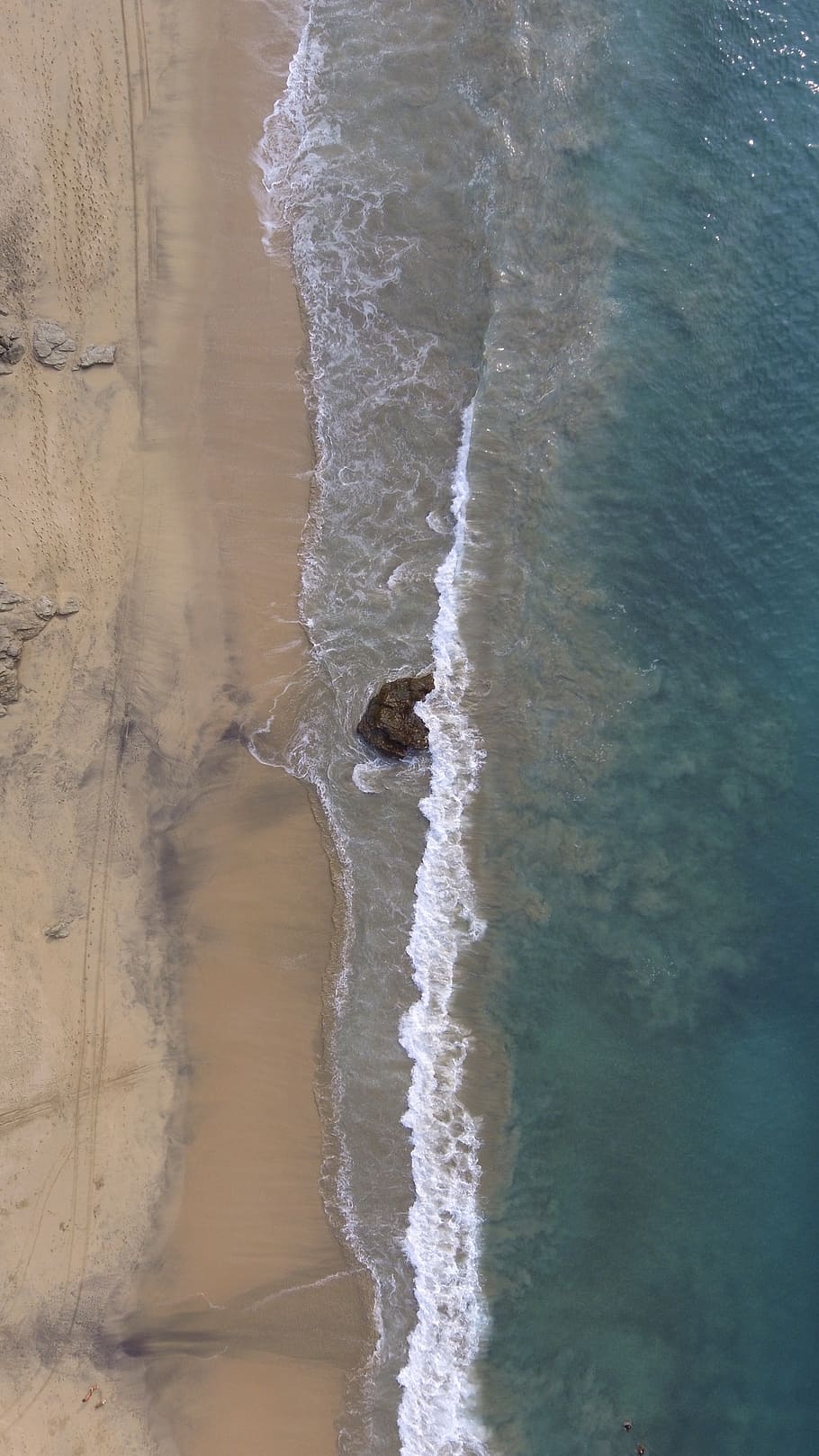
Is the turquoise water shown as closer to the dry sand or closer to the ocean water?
the ocean water

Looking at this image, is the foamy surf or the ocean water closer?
the foamy surf

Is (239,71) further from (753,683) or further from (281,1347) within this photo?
(281,1347)

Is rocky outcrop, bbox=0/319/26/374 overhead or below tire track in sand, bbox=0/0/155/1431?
overhead

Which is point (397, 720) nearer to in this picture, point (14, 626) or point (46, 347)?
point (14, 626)

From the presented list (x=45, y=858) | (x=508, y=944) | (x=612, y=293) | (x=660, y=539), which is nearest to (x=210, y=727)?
(x=45, y=858)

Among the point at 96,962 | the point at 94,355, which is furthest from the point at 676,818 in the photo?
the point at 94,355

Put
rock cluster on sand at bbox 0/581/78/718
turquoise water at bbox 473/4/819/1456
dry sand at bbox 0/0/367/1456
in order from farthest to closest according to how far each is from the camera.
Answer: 1. turquoise water at bbox 473/4/819/1456
2. rock cluster on sand at bbox 0/581/78/718
3. dry sand at bbox 0/0/367/1456

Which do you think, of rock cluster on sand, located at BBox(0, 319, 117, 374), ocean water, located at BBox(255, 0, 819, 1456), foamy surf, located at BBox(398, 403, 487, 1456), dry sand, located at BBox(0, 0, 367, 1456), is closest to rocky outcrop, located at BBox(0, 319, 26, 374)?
rock cluster on sand, located at BBox(0, 319, 117, 374)

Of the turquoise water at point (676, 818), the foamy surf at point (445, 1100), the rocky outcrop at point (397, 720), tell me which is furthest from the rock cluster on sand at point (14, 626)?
the turquoise water at point (676, 818)
